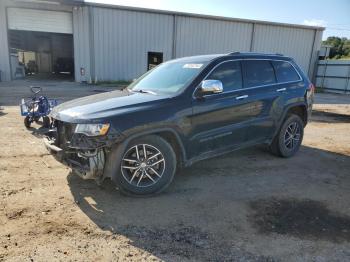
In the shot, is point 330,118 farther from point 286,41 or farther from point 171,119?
point 286,41

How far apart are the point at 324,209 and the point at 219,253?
5.95 ft

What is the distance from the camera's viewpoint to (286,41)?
27.7 meters

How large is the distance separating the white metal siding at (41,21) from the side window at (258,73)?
2021 cm

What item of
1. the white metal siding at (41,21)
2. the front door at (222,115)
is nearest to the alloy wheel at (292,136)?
the front door at (222,115)

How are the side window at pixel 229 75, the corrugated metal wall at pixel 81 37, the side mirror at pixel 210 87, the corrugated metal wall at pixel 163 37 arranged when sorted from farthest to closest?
the corrugated metal wall at pixel 163 37 → the corrugated metal wall at pixel 81 37 → the side window at pixel 229 75 → the side mirror at pixel 210 87

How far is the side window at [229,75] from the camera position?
15.9ft

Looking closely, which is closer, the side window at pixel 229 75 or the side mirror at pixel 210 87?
the side mirror at pixel 210 87

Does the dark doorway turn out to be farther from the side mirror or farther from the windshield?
the side mirror

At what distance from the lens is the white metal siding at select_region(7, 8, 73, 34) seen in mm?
22062

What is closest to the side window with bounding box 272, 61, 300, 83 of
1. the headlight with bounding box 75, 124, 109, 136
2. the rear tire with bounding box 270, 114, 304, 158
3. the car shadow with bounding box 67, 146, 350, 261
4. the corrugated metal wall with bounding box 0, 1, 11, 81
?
the rear tire with bounding box 270, 114, 304, 158

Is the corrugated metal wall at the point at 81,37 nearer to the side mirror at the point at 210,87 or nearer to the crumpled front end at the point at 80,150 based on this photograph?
the crumpled front end at the point at 80,150

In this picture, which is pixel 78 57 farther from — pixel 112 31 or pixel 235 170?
pixel 235 170

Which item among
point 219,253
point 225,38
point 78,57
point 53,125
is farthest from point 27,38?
point 219,253

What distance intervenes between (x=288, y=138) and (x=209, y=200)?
2681 mm
